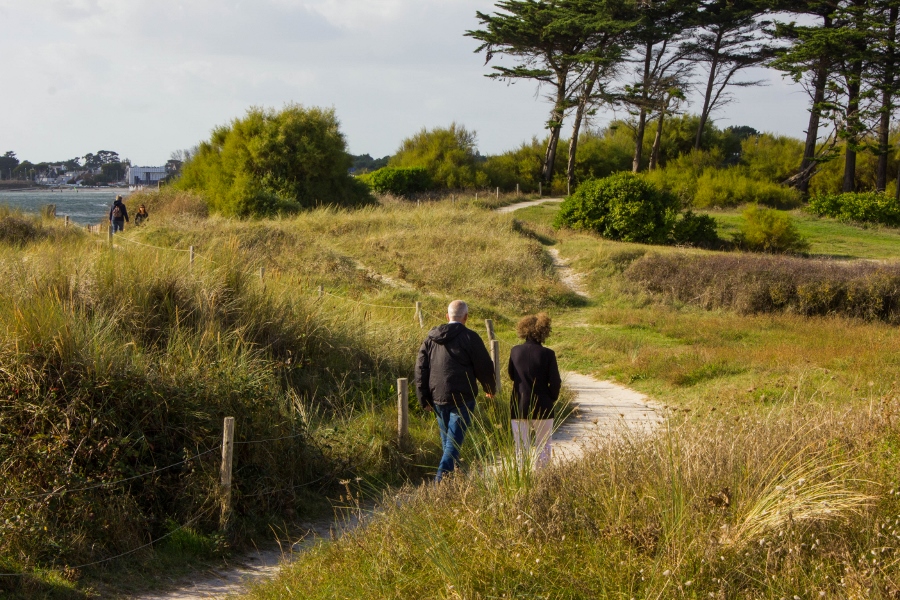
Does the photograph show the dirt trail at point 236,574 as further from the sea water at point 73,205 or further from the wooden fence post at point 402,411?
Result: the sea water at point 73,205

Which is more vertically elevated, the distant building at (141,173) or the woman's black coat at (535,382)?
the distant building at (141,173)

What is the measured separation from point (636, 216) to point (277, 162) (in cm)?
1422

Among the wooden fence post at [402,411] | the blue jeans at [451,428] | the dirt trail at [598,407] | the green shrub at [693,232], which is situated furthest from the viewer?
the green shrub at [693,232]

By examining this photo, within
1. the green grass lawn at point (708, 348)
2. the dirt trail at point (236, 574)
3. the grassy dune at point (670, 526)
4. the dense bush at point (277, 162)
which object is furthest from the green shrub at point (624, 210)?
the dirt trail at point (236, 574)

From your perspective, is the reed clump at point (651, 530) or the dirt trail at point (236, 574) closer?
the reed clump at point (651, 530)

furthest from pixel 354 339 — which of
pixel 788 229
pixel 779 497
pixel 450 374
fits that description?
pixel 788 229

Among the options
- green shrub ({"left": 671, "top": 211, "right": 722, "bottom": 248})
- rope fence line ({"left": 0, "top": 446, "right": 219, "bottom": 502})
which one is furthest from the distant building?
rope fence line ({"left": 0, "top": 446, "right": 219, "bottom": 502})

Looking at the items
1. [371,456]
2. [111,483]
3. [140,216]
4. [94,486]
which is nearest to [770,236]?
[140,216]

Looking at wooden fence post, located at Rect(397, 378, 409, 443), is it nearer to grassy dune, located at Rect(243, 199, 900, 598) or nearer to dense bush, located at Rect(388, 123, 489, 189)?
grassy dune, located at Rect(243, 199, 900, 598)

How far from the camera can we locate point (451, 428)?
24.4 feet

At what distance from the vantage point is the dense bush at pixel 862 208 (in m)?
37.1

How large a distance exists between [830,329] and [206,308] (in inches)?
497

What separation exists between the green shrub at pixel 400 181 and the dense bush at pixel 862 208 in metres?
20.9

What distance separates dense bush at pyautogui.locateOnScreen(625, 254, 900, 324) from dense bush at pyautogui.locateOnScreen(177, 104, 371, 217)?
15173mm
